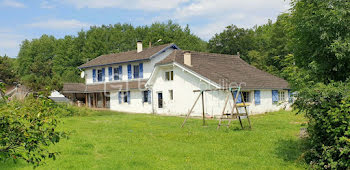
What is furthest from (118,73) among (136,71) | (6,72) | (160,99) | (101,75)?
(6,72)

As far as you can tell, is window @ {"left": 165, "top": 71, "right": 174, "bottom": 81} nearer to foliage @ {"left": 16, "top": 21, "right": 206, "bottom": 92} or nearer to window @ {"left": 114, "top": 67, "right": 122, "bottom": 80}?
window @ {"left": 114, "top": 67, "right": 122, "bottom": 80}

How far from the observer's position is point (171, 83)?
26.3 metres

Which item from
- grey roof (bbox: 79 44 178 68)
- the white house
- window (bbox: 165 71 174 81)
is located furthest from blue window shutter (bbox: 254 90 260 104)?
grey roof (bbox: 79 44 178 68)

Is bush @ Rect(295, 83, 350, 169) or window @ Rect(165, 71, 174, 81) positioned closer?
bush @ Rect(295, 83, 350, 169)

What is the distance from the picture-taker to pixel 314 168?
7.73 m

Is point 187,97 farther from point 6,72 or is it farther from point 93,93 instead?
point 6,72

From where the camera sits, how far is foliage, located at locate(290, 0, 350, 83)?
25.1 ft

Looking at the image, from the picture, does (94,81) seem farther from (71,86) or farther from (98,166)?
(98,166)

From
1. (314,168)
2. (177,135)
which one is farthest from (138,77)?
(314,168)

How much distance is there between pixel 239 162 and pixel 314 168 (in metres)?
1.91

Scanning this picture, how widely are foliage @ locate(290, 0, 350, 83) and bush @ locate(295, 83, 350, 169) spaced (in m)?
→ 0.65

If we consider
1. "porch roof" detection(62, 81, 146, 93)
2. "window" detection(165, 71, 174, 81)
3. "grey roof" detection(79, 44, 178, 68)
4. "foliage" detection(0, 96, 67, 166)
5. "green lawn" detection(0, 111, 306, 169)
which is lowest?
"green lawn" detection(0, 111, 306, 169)

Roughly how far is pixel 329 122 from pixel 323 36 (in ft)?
7.03

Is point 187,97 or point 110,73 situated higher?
point 110,73
